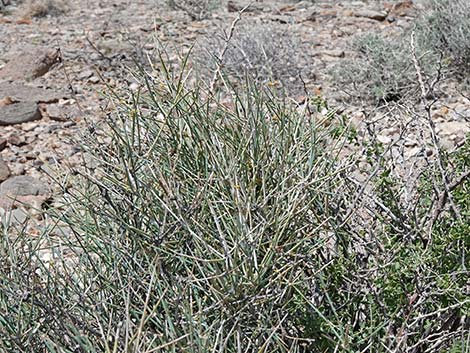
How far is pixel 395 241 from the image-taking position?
2504mm

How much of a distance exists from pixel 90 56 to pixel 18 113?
146 cm

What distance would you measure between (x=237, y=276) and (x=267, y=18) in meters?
6.55

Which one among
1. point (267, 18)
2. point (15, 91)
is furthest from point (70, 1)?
point (15, 91)

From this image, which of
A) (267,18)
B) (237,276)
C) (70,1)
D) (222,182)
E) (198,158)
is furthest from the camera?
(70,1)

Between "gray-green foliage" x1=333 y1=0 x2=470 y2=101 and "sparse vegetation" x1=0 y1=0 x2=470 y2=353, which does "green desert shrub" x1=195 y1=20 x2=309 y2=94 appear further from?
"sparse vegetation" x1=0 y1=0 x2=470 y2=353

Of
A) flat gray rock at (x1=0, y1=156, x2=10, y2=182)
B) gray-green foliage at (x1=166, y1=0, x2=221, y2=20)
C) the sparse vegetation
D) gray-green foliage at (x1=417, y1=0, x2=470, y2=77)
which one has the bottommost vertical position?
gray-green foliage at (x1=166, y1=0, x2=221, y2=20)

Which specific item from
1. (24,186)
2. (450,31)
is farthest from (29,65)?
(450,31)


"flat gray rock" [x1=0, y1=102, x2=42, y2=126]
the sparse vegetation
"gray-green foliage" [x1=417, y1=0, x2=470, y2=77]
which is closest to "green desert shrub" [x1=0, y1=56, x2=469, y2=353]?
the sparse vegetation

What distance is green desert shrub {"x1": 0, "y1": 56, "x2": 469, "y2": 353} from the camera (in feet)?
6.11

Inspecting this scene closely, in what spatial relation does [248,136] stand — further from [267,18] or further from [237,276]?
[267,18]

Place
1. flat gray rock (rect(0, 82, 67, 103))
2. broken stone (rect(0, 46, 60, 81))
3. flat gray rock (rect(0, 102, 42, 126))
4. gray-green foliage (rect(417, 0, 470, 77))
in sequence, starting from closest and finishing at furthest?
flat gray rock (rect(0, 102, 42, 126))
gray-green foliage (rect(417, 0, 470, 77))
flat gray rock (rect(0, 82, 67, 103))
broken stone (rect(0, 46, 60, 81))

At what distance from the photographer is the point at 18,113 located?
584 centimetres

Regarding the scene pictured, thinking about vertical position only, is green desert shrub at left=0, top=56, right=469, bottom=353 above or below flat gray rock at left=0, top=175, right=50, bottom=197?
above

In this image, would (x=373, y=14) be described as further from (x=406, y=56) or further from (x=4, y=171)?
(x=4, y=171)
